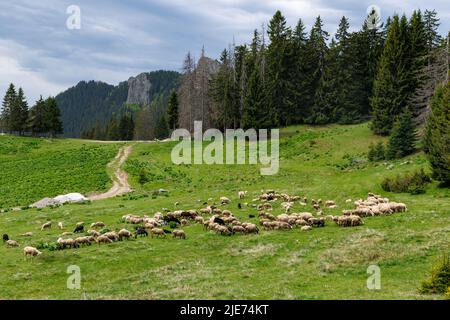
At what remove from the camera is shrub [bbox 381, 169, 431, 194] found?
39.2 metres

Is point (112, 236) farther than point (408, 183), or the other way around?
point (408, 183)

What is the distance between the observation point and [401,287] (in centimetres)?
1728

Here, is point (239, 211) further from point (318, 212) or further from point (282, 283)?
point (282, 283)

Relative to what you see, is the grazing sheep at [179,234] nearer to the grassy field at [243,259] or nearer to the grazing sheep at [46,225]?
the grassy field at [243,259]

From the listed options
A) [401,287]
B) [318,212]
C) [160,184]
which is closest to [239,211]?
[318,212]

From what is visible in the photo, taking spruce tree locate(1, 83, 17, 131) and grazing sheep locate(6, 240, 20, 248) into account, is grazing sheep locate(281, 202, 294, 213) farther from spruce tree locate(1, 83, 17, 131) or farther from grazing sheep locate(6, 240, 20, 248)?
spruce tree locate(1, 83, 17, 131)

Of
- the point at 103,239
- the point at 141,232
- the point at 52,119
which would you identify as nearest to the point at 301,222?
the point at 141,232

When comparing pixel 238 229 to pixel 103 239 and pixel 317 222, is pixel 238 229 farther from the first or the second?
pixel 103 239

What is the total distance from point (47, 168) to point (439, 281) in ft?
224

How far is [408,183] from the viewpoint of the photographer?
4031cm

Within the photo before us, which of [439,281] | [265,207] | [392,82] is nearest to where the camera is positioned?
[439,281]

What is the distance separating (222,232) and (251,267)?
7.36m

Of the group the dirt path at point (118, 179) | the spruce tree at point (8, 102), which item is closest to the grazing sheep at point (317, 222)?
the dirt path at point (118, 179)

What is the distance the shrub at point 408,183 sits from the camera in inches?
1542
